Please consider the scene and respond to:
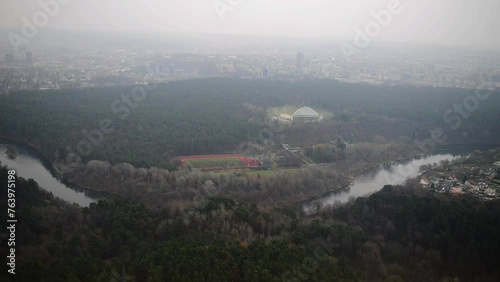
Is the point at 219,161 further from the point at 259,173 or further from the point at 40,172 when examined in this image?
the point at 40,172

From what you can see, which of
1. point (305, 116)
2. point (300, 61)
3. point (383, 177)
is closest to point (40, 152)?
point (305, 116)

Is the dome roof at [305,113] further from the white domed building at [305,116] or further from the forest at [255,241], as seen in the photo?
the forest at [255,241]

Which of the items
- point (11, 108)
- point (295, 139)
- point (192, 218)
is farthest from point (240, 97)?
point (192, 218)

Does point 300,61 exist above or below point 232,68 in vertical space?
above

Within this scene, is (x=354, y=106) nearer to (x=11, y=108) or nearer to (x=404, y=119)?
(x=404, y=119)

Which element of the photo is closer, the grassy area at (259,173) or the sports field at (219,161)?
the grassy area at (259,173)

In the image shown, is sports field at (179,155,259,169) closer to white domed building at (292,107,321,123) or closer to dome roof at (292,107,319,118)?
white domed building at (292,107,321,123)

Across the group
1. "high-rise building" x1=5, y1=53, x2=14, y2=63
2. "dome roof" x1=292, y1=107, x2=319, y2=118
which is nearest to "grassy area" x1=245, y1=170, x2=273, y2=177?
"dome roof" x1=292, y1=107, x2=319, y2=118

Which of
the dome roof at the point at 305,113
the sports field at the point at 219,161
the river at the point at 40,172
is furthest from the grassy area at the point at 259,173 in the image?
the dome roof at the point at 305,113
